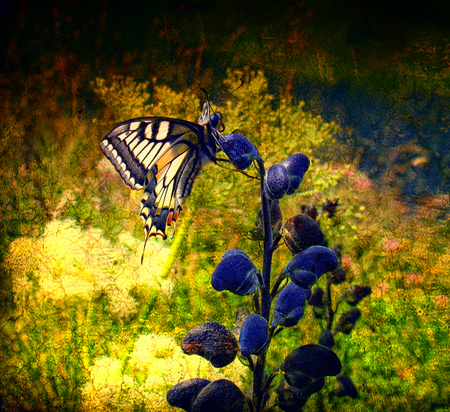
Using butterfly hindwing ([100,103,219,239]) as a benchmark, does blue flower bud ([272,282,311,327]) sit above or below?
below

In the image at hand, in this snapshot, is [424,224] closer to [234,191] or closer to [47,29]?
[234,191]

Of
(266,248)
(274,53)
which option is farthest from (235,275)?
(274,53)

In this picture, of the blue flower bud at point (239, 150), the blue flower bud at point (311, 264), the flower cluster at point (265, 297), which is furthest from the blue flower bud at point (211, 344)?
the blue flower bud at point (239, 150)

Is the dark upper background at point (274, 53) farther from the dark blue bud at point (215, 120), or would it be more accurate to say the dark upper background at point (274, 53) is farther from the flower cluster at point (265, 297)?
the flower cluster at point (265, 297)

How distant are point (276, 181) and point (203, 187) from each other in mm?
338

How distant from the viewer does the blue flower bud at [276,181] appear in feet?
1.33

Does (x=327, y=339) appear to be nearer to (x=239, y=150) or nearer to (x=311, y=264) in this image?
(x=311, y=264)

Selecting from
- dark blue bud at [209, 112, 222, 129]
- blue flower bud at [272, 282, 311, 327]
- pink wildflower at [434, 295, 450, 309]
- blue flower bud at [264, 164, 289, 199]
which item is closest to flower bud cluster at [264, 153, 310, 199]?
blue flower bud at [264, 164, 289, 199]

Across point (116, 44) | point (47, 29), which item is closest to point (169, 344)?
point (116, 44)

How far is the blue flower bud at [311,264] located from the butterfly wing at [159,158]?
32cm

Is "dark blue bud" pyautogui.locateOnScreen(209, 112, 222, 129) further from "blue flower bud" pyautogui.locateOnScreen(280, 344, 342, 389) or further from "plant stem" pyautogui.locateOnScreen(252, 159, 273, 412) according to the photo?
"blue flower bud" pyautogui.locateOnScreen(280, 344, 342, 389)

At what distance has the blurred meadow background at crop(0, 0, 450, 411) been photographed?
2.02 feet

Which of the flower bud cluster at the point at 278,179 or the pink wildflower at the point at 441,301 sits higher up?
the flower bud cluster at the point at 278,179

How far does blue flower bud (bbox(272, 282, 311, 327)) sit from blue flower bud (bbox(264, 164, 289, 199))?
0.15 meters
